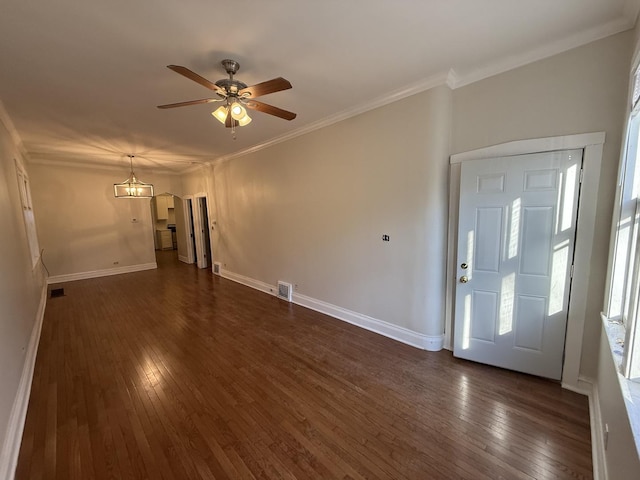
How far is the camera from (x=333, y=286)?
4.01 meters

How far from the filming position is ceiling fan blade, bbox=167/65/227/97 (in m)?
1.67

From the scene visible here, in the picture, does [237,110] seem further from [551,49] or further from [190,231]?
[190,231]

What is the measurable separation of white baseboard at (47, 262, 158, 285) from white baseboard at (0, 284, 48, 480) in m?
4.32

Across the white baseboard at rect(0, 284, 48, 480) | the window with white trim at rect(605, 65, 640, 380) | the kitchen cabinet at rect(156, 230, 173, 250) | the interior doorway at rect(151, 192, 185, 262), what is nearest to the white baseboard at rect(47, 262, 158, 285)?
the interior doorway at rect(151, 192, 185, 262)


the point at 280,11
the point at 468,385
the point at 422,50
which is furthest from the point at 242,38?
the point at 468,385

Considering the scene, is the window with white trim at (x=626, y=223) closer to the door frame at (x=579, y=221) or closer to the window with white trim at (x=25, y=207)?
the door frame at (x=579, y=221)

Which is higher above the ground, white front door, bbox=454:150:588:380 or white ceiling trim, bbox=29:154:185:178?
white ceiling trim, bbox=29:154:185:178

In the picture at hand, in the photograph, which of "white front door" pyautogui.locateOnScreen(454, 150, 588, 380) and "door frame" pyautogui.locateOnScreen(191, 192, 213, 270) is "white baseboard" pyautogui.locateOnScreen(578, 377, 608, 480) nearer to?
"white front door" pyautogui.locateOnScreen(454, 150, 588, 380)

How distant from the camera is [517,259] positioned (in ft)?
7.98

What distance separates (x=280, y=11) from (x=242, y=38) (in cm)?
41

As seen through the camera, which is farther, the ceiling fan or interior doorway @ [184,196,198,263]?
interior doorway @ [184,196,198,263]

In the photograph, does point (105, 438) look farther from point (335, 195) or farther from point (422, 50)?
point (422, 50)

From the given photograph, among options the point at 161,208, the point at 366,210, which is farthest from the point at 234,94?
the point at 161,208

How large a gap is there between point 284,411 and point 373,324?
1.70 meters
